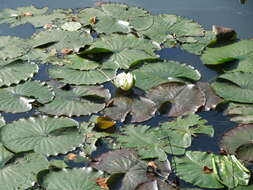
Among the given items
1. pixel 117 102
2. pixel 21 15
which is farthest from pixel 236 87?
pixel 21 15

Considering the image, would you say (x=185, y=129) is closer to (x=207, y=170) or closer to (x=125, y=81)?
(x=207, y=170)

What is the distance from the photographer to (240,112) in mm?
2656

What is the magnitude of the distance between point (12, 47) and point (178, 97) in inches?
54.6

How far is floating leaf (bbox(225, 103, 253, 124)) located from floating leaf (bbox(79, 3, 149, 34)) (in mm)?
1213

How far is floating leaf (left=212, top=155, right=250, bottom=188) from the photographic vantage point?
83.9 inches

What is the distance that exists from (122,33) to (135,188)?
1706 mm

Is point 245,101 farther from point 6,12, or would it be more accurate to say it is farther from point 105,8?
point 6,12

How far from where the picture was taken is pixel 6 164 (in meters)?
2.26

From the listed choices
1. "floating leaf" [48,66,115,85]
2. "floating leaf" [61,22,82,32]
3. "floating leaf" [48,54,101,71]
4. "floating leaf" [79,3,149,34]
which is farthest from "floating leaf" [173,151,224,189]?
"floating leaf" [61,22,82,32]

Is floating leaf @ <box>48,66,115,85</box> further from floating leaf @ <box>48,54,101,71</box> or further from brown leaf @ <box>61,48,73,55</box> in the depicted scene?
brown leaf @ <box>61,48,73,55</box>

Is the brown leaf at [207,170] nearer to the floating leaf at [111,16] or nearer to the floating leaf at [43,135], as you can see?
the floating leaf at [43,135]

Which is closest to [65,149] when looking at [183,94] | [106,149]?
[106,149]

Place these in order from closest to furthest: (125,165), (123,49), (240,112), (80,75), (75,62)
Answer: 1. (125,165)
2. (240,112)
3. (80,75)
4. (75,62)
5. (123,49)

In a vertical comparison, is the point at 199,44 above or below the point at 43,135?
above
